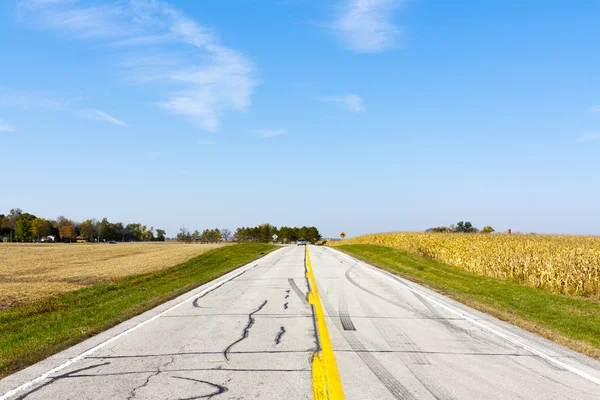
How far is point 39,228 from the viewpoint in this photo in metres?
172

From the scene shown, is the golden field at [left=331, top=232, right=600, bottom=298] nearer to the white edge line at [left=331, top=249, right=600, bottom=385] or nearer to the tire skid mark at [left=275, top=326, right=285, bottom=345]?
the white edge line at [left=331, top=249, right=600, bottom=385]

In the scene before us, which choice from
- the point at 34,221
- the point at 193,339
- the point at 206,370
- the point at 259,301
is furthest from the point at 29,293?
the point at 34,221

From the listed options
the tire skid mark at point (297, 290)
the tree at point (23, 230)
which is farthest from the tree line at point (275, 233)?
the tire skid mark at point (297, 290)

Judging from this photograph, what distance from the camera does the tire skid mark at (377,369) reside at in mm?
5230

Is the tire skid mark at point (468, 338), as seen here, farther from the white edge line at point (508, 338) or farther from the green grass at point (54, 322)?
the green grass at point (54, 322)

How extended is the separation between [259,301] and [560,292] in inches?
479

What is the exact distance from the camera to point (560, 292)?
58.6 ft

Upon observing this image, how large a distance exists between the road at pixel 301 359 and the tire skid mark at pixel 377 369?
0.04 feet

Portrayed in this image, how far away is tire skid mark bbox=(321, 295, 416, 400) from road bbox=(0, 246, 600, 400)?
0.04 feet

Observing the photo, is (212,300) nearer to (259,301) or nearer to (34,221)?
(259,301)

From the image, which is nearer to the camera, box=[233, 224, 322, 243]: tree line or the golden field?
the golden field

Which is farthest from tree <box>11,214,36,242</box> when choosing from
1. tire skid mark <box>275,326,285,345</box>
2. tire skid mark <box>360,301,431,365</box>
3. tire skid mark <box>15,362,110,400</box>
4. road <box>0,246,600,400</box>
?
tire skid mark <box>15,362,110,400</box>

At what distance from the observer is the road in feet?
17.6

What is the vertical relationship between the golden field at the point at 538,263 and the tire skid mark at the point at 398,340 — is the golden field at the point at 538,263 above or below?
above
